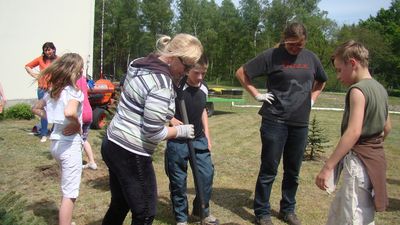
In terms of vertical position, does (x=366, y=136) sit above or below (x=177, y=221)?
above

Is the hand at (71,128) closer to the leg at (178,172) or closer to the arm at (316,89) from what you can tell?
the leg at (178,172)

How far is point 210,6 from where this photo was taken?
54969mm

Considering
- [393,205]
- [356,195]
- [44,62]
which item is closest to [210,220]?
[356,195]

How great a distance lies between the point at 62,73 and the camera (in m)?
3.66

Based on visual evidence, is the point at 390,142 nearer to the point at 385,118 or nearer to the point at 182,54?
the point at 385,118

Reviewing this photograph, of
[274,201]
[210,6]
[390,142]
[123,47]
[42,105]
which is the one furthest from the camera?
[210,6]

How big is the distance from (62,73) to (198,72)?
3.94 feet

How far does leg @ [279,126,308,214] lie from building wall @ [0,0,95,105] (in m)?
10.2

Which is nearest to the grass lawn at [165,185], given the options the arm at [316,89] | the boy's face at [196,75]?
the arm at [316,89]

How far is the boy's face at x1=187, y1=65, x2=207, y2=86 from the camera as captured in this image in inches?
157

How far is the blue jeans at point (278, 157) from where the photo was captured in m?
4.31

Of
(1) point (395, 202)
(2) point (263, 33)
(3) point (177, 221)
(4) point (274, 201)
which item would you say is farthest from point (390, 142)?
(2) point (263, 33)

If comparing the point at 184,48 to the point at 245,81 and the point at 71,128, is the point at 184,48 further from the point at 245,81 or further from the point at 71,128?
the point at 245,81

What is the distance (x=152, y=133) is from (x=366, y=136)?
1.44 m
